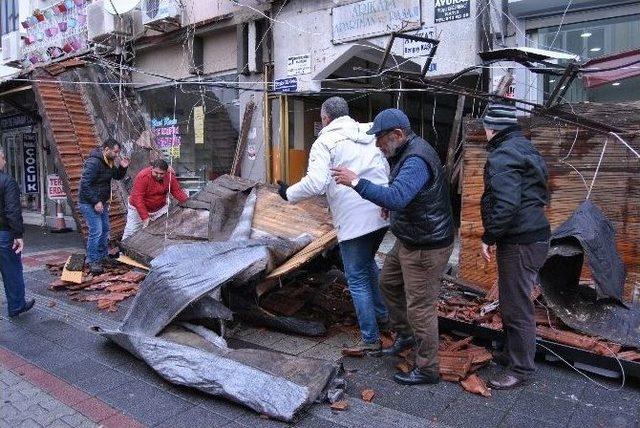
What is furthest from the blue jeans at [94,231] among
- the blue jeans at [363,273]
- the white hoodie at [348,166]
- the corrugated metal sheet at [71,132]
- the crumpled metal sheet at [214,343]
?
the blue jeans at [363,273]

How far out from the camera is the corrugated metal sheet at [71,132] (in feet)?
29.6

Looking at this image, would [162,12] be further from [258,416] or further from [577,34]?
[258,416]

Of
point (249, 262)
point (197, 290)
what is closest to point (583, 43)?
point (249, 262)

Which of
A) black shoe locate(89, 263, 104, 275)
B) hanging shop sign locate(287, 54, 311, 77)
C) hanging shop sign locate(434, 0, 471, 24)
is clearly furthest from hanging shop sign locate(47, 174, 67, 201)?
hanging shop sign locate(434, 0, 471, 24)

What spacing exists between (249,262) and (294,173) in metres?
5.42

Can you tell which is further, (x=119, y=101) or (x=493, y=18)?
(x=119, y=101)

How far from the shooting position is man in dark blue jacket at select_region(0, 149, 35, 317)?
5.10 metres

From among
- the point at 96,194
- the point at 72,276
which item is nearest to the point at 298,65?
the point at 96,194

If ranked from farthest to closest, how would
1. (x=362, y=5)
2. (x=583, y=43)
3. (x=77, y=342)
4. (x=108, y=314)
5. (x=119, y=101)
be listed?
(x=119, y=101) → (x=362, y=5) → (x=583, y=43) → (x=108, y=314) → (x=77, y=342)

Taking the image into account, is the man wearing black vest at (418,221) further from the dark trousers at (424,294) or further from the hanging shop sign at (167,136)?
the hanging shop sign at (167,136)

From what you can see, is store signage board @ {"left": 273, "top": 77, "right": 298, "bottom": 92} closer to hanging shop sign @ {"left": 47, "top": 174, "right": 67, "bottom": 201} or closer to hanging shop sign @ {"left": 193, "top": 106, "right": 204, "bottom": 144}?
hanging shop sign @ {"left": 193, "top": 106, "right": 204, "bottom": 144}

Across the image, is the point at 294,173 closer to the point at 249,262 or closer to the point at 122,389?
the point at 249,262

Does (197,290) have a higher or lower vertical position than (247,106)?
lower

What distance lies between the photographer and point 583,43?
20.8ft
